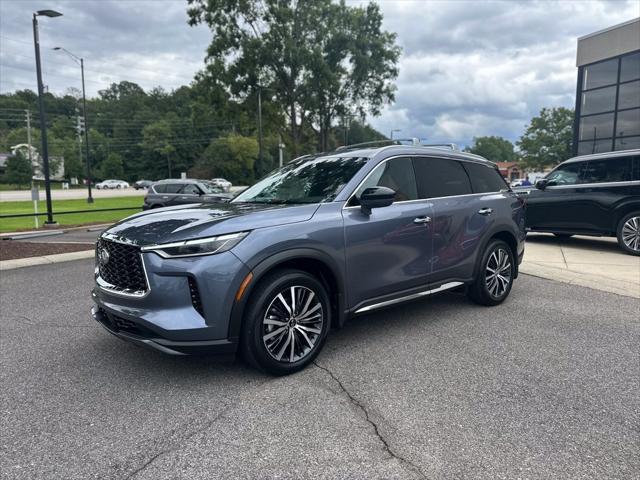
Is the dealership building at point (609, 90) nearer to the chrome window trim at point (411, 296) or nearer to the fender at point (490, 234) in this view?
the fender at point (490, 234)

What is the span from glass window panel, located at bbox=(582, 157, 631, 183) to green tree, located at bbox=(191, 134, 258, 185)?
69.0 meters

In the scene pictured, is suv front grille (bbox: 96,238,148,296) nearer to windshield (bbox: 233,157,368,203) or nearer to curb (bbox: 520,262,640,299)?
windshield (bbox: 233,157,368,203)

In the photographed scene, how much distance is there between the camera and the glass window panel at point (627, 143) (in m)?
22.0

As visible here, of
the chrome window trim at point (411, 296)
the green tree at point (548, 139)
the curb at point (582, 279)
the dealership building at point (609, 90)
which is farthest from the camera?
the green tree at point (548, 139)

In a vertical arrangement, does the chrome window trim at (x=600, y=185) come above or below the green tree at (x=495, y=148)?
below

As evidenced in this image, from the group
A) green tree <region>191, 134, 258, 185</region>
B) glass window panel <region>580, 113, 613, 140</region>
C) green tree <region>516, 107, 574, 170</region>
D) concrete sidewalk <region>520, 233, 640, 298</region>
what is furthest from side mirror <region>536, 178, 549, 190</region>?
green tree <region>191, 134, 258, 185</region>

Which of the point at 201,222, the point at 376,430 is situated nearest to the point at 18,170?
the point at 201,222

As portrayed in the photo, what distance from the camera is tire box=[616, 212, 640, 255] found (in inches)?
334

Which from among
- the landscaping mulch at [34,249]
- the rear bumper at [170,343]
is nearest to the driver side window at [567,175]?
the rear bumper at [170,343]

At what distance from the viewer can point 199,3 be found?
24094 mm

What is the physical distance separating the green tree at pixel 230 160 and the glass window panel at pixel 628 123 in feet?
193

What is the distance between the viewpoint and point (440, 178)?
15.4ft

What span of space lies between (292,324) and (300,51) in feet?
72.2

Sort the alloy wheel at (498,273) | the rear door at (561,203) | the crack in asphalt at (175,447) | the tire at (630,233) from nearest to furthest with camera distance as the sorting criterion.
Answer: the crack in asphalt at (175,447) → the alloy wheel at (498,273) → the tire at (630,233) → the rear door at (561,203)
